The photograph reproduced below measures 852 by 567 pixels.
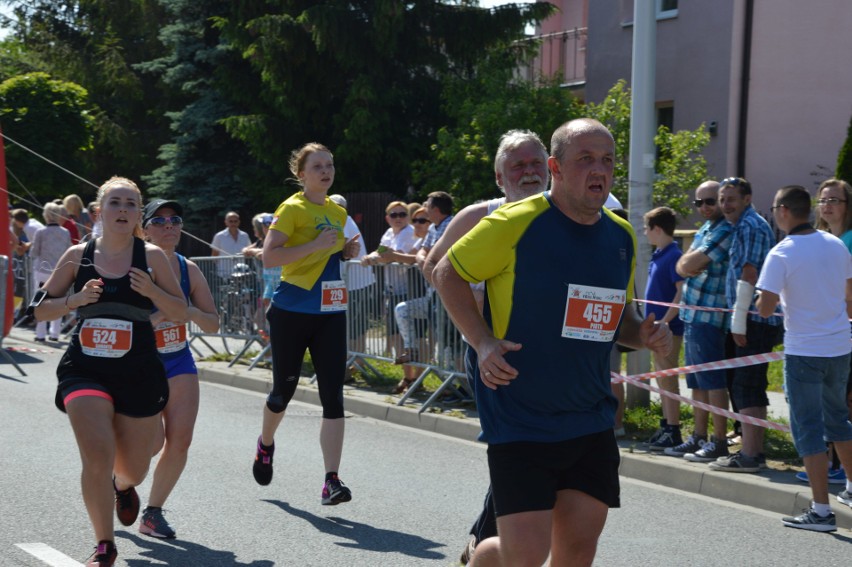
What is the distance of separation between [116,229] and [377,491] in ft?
9.43

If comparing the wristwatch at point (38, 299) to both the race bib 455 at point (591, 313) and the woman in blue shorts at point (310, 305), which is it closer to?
the woman in blue shorts at point (310, 305)

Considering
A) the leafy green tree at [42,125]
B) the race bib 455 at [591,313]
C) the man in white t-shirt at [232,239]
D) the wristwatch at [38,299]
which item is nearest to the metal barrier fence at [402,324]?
the wristwatch at [38,299]

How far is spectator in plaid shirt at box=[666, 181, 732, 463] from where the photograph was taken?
8.20m

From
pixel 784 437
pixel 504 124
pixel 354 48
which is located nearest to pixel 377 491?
pixel 784 437

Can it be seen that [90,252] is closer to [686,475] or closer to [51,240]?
[686,475]

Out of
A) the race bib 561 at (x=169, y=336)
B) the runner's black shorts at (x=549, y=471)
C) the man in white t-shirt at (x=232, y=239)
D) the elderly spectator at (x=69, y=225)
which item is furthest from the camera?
the man in white t-shirt at (x=232, y=239)

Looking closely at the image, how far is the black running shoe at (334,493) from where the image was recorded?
6820 millimetres

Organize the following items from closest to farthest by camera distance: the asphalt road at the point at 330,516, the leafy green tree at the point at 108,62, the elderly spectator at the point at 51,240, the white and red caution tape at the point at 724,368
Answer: the asphalt road at the point at 330,516 < the white and red caution tape at the point at 724,368 < the elderly spectator at the point at 51,240 < the leafy green tree at the point at 108,62

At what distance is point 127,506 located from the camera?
602 cm

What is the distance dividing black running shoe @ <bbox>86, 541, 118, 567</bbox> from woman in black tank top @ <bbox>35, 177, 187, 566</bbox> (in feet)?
0.03

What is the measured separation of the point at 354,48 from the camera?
71.3 feet

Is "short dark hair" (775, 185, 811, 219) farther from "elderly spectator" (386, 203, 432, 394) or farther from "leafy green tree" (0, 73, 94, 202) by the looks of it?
"leafy green tree" (0, 73, 94, 202)

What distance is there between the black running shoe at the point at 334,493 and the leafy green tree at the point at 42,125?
1418cm

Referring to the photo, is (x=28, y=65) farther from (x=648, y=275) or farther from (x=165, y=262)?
(x=165, y=262)
